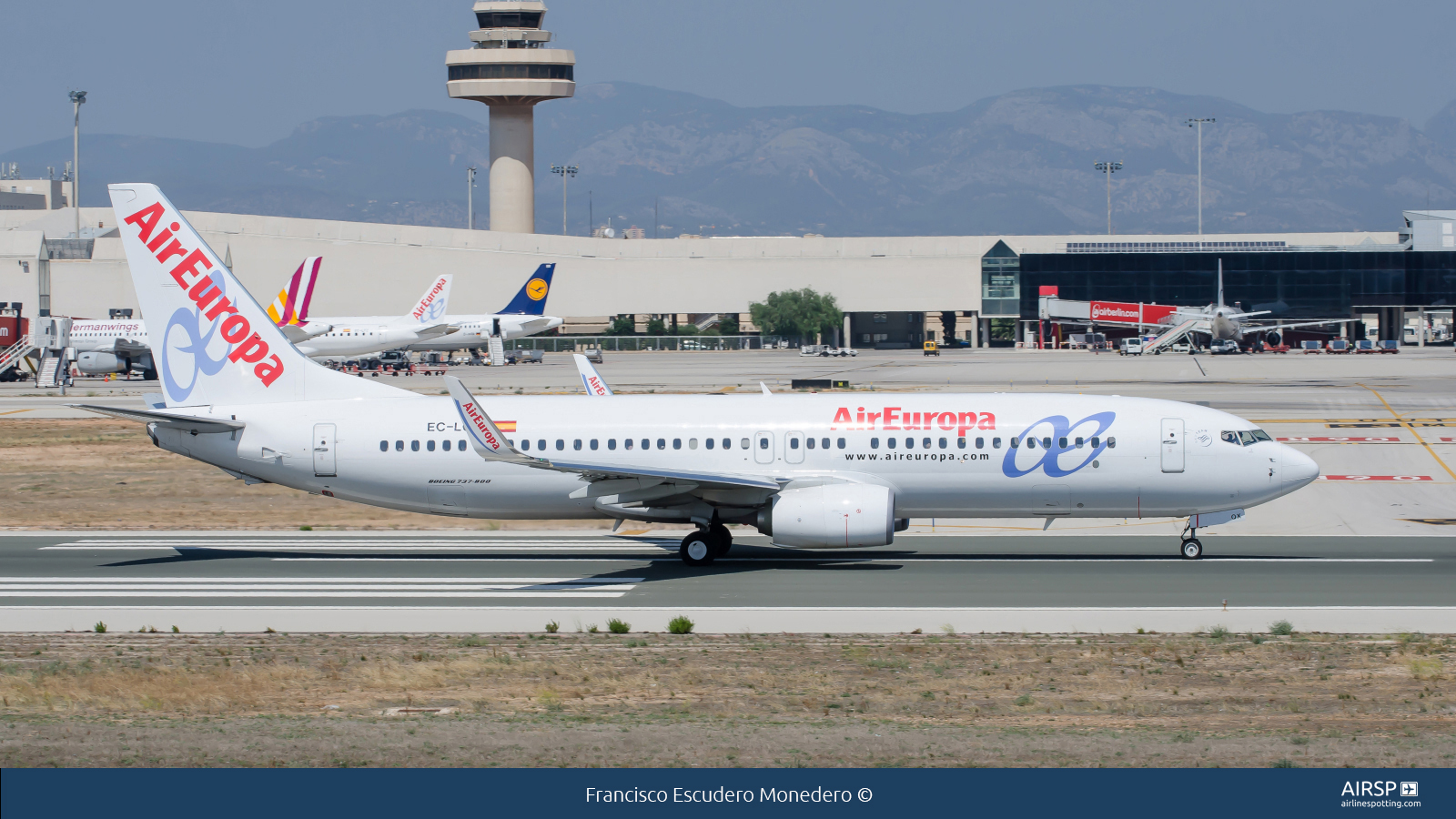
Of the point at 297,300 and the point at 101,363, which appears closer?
the point at 101,363

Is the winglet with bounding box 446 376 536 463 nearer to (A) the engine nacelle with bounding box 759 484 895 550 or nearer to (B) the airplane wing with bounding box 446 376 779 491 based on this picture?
(B) the airplane wing with bounding box 446 376 779 491

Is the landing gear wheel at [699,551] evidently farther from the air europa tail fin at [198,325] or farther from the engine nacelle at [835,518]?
the air europa tail fin at [198,325]

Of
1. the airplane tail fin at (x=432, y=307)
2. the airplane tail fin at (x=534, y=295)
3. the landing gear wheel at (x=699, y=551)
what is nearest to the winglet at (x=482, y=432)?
the landing gear wheel at (x=699, y=551)

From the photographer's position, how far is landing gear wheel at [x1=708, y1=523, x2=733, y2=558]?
2991cm

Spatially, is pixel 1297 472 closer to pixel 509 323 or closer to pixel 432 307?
pixel 432 307

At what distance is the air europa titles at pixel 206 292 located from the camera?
30.9 metres

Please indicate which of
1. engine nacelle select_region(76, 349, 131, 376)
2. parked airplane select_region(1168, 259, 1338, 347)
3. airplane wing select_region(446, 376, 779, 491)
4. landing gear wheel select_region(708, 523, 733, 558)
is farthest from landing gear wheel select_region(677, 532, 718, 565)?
parked airplane select_region(1168, 259, 1338, 347)

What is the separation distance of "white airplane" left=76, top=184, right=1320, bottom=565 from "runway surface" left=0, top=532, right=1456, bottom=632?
4.42ft

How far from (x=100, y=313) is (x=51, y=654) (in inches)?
6482

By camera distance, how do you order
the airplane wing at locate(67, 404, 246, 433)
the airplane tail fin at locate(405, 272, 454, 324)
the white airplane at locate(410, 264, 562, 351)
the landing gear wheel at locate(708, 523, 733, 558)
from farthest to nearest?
1. the white airplane at locate(410, 264, 562, 351)
2. the airplane tail fin at locate(405, 272, 454, 324)
3. the airplane wing at locate(67, 404, 246, 433)
4. the landing gear wheel at locate(708, 523, 733, 558)

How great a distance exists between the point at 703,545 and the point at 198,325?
13115mm

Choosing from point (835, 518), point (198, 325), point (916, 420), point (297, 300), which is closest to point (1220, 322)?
point (297, 300)

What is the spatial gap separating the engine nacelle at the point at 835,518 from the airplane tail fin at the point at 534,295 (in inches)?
3748

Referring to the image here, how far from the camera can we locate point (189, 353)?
31406 mm
